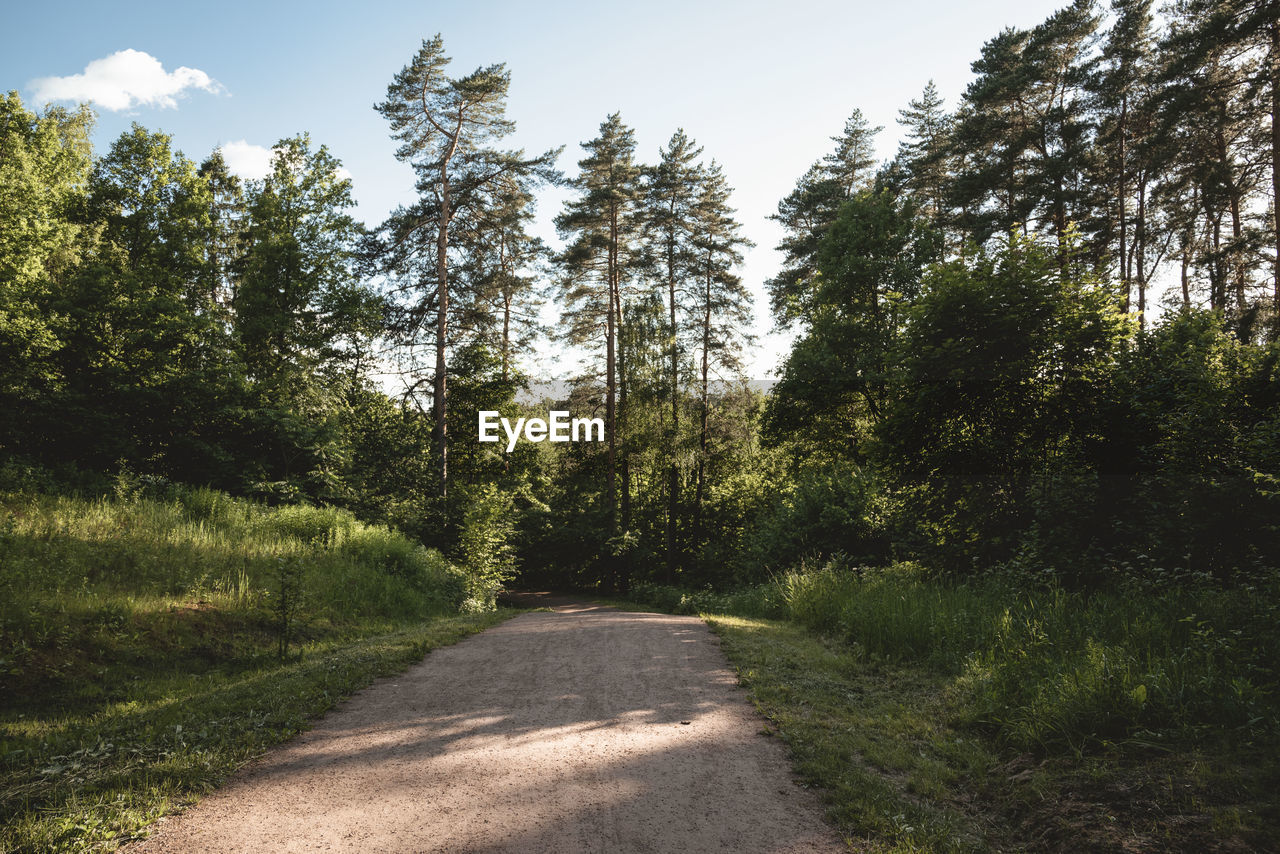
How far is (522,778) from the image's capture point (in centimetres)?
410

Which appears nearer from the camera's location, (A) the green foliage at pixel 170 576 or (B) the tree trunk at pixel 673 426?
(A) the green foliage at pixel 170 576

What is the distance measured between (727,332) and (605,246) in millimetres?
6783

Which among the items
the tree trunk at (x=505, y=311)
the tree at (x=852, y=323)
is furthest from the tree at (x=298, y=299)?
the tree at (x=852, y=323)

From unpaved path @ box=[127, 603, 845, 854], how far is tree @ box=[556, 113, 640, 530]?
20.3m

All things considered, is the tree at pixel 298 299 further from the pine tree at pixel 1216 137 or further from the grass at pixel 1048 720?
the pine tree at pixel 1216 137

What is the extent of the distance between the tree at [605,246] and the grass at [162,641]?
1508cm

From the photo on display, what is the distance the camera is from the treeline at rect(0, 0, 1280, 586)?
963 centimetres

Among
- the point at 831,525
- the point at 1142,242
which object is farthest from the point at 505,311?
the point at 1142,242

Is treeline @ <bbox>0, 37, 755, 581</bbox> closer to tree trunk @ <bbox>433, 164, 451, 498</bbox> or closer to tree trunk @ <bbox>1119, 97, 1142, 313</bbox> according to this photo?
tree trunk @ <bbox>433, 164, 451, 498</bbox>

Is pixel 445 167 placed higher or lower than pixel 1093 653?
higher

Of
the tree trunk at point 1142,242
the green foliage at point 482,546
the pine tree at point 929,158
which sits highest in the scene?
the pine tree at point 929,158

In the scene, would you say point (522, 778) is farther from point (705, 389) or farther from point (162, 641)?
point (705, 389)

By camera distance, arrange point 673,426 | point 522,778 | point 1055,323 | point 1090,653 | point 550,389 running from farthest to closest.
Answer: point 550,389, point 673,426, point 1055,323, point 1090,653, point 522,778

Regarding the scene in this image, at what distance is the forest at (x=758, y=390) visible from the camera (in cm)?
684
